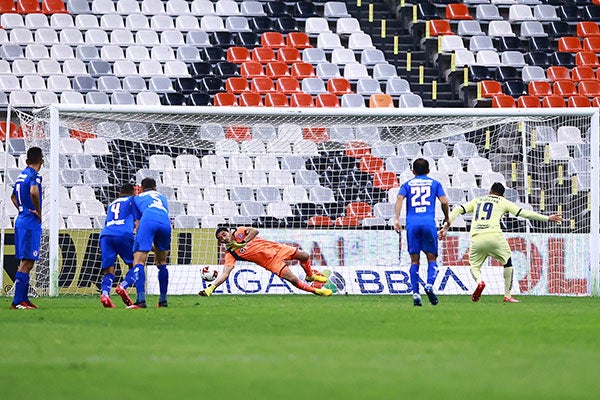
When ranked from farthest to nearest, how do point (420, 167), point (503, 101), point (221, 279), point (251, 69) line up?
point (251, 69) < point (503, 101) < point (221, 279) < point (420, 167)

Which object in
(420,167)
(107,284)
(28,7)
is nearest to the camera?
(107,284)

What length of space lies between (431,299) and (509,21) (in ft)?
51.0

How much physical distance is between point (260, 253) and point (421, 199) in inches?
118

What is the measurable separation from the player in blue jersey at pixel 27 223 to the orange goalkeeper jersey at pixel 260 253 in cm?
338

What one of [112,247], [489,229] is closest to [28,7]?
[112,247]

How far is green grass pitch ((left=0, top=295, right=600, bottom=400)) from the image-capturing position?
19.4 feet

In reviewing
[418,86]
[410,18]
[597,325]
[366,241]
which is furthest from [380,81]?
[597,325]

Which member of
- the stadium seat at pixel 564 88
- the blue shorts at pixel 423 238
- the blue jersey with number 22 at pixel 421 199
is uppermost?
the stadium seat at pixel 564 88

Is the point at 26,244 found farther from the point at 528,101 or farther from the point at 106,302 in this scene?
the point at 528,101

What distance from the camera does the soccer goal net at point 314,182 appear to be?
19328mm

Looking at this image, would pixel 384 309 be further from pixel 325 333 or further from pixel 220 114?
pixel 220 114

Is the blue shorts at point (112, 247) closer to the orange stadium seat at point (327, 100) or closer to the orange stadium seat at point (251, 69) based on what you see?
the orange stadium seat at point (327, 100)

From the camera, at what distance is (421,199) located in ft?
48.7

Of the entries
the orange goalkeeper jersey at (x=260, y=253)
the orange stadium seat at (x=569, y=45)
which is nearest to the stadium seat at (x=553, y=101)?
the orange stadium seat at (x=569, y=45)
